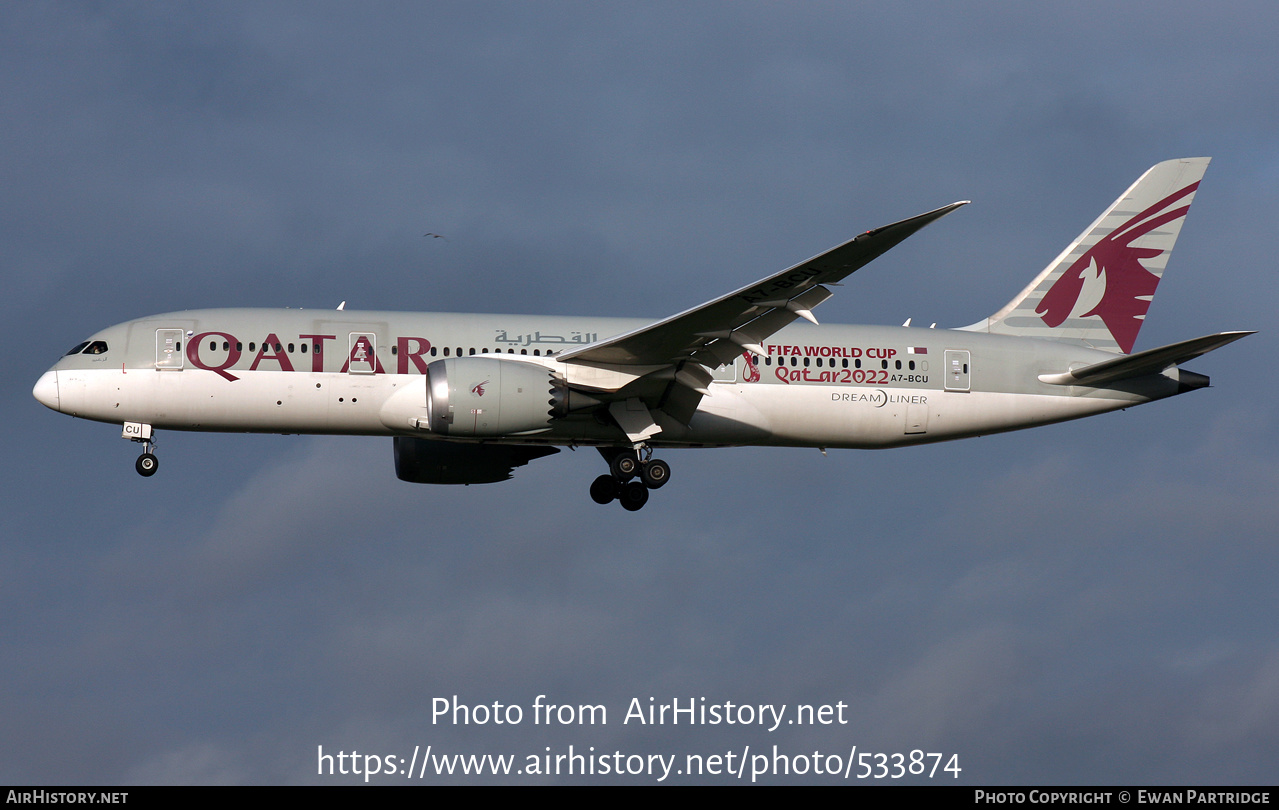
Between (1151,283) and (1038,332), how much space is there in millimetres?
3888

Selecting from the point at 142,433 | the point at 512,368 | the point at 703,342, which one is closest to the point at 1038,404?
the point at 703,342

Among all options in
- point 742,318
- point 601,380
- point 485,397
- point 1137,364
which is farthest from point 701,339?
point 1137,364

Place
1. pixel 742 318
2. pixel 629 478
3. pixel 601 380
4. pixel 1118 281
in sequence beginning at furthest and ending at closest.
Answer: pixel 1118 281 → pixel 629 478 → pixel 601 380 → pixel 742 318

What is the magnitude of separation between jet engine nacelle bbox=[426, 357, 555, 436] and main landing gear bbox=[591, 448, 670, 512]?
3516 mm

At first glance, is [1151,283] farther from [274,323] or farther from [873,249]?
[274,323]

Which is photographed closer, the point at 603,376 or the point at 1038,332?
the point at 603,376

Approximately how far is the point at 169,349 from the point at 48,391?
3.11 meters

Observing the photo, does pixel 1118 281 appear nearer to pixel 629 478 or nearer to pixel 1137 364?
pixel 1137 364

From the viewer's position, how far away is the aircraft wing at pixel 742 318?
29.5m

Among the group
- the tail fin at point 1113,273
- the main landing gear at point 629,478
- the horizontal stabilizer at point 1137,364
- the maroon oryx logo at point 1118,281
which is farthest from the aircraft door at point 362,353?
the maroon oryx logo at point 1118,281

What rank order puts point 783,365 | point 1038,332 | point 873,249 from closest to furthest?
1. point 873,249
2. point 783,365
3. point 1038,332

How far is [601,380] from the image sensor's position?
116 ft

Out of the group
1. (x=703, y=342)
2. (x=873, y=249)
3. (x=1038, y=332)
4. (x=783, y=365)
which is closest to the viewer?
(x=873, y=249)

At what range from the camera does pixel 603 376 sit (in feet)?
116
